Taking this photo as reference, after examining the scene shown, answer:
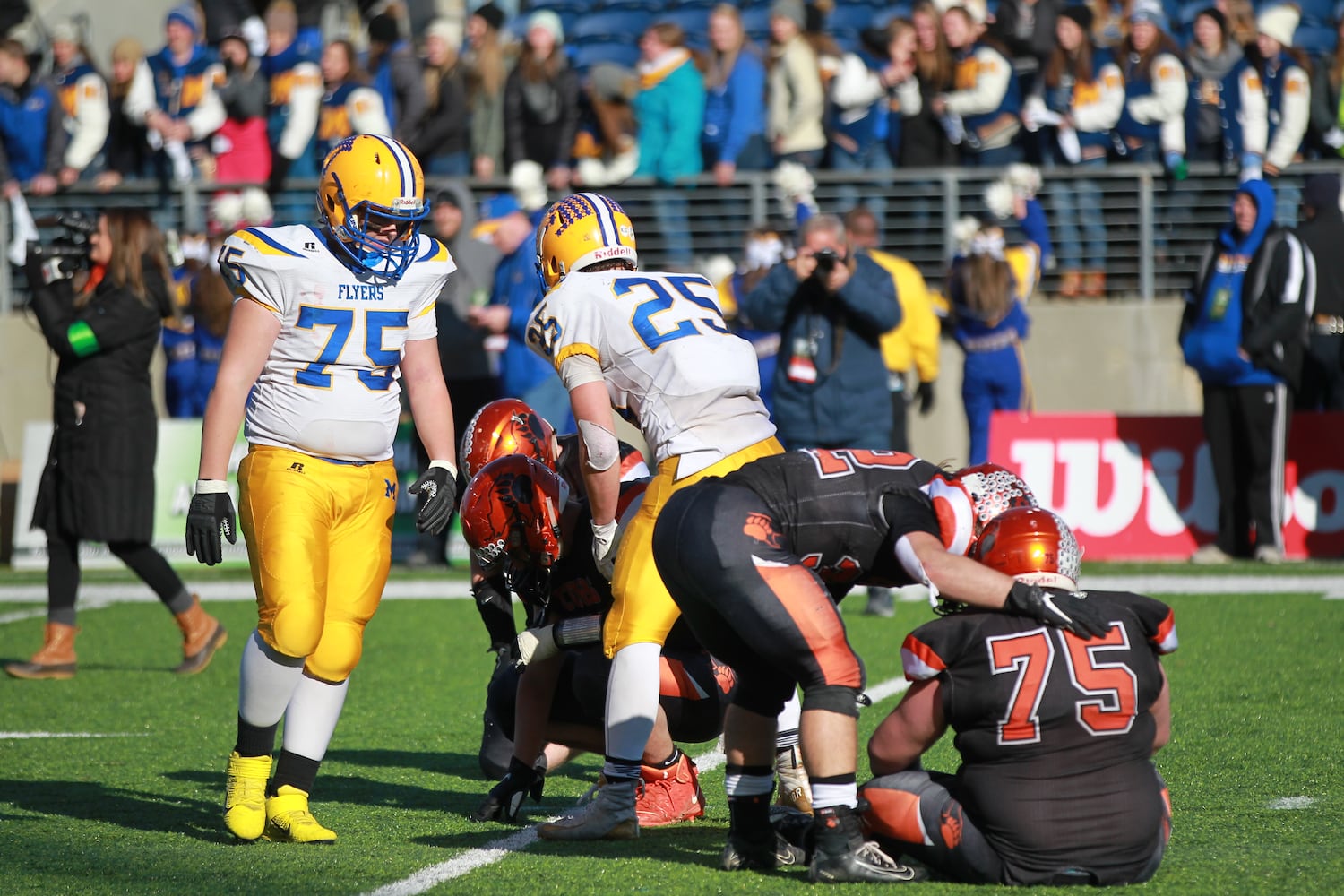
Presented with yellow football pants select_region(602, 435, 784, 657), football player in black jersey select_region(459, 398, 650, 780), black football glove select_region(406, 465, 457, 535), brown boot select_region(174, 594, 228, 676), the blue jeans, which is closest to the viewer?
yellow football pants select_region(602, 435, 784, 657)

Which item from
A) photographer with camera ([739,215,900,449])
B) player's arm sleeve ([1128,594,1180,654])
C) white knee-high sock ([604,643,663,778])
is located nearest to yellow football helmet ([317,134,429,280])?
white knee-high sock ([604,643,663,778])

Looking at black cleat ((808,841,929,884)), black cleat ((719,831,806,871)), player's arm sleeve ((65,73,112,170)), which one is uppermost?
player's arm sleeve ((65,73,112,170))

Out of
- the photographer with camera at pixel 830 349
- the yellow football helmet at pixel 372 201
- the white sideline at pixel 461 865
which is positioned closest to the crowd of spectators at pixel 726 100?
the photographer with camera at pixel 830 349

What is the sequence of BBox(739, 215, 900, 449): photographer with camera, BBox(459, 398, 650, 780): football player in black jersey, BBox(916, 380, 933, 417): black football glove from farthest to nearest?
BBox(916, 380, 933, 417): black football glove
BBox(739, 215, 900, 449): photographer with camera
BBox(459, 398, 650, 780): football player in black jersey

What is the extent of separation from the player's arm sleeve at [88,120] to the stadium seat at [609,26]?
4.64m

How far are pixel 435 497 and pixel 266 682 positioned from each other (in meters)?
0.70

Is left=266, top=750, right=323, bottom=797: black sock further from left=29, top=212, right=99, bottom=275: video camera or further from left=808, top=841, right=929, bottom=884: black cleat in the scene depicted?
left=29, top=212, right=99, bottom=275: video camera

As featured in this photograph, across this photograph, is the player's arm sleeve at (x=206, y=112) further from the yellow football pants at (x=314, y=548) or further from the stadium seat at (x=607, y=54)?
the yellow football pants at (x=314, y=548)

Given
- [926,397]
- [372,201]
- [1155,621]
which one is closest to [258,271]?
[372,201]

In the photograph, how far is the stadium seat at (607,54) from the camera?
16297 mm

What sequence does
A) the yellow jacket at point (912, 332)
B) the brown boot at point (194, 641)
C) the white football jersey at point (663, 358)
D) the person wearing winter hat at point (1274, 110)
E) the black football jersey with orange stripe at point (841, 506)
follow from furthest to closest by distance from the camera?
the person wearing winter hat at point (1274, 110)
the yellow jacket at point (912, 332)
the brown boot at point (194, 641)
the white football jersey at point (663, 358)
the black football jersey with orange stripe at point (841, 506)

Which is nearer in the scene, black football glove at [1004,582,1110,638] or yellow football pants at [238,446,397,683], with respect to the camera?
black football glove at [1004,582,1110,638]

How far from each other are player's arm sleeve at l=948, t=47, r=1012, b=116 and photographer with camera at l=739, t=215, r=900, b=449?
155 inches

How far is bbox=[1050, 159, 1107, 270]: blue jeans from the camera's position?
13.2 metres
